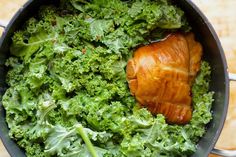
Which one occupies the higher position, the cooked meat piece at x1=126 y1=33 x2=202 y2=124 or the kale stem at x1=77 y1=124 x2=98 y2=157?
the cooked meat piece at x1=126 y1=33 x2=202 y2=124

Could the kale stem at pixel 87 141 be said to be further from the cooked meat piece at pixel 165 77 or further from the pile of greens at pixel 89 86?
the cooked meat piece at pixel 165 77

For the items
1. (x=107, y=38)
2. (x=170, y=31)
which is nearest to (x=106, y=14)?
(x=107, y=38)

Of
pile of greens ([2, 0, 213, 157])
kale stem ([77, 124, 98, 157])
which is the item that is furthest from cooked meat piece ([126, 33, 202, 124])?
kale stem ([77, 124, 98, 157])

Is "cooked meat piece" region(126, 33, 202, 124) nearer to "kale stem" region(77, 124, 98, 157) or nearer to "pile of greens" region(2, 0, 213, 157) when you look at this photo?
"pile of greens" region(2, 0, 213, 157)

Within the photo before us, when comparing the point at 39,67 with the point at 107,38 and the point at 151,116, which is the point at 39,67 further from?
the point at 151,116

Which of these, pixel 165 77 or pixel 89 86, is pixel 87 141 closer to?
pixel 89 86

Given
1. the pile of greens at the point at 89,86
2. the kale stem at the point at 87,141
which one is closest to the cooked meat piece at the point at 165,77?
the pile of greens at the point at 89,86
